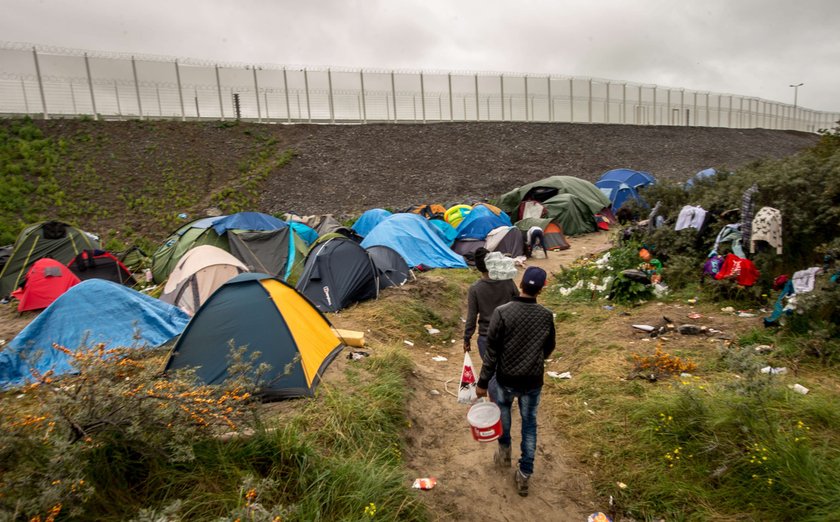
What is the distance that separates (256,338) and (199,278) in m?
4.00

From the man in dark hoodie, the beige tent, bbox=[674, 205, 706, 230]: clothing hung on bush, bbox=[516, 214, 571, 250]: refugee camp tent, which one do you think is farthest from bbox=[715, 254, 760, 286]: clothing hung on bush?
the beige tent

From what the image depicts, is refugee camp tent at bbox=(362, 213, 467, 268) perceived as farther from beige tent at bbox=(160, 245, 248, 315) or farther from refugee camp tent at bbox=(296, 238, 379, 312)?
beige tent at bbox=(160, 245, 248, 315)

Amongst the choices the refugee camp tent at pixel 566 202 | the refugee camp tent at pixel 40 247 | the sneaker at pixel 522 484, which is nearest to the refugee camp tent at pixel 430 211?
the refugee camp tent at pixel 566 202

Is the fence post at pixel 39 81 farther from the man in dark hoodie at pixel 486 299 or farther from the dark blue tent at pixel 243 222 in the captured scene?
the man in dark hoodie at pixel 486 299

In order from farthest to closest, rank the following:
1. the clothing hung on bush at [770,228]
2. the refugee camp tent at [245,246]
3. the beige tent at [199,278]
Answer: the refugee camp tent at [245,246] < the beige tent at [199,278] < the clothing hung on bush at [770,228]

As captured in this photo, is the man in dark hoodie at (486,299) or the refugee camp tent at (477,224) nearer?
the man in dark hoodie at (486,299)

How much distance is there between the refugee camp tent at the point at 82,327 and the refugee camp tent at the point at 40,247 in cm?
615

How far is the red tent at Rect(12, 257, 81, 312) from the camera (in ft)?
29.5

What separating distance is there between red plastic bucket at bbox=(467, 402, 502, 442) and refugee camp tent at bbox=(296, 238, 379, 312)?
15.4 feet

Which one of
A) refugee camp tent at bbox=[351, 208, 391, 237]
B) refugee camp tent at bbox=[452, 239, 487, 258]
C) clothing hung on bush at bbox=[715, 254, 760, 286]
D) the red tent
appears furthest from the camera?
refugee camp tent at bbox=[351, 208, 391, 237]

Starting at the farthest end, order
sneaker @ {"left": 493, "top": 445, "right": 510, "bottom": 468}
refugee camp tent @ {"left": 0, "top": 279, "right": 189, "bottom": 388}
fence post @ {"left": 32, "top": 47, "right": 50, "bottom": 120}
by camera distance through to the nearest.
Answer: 1. fence post @ {"left": 32, "top": 47, "right": 50, "bottom": 120}
2. refugee camp tent @ {"left": 0, "top": 279, "right": 189, "bottom": 388}
3. sneaker @ {"left": 493, "top": 445, "right": 510, "bottom": 468}

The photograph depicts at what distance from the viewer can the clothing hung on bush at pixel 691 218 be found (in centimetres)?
846

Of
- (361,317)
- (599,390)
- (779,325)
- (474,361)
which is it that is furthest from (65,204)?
(779,325)

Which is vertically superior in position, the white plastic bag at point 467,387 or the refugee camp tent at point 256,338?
the refugee camp tent at point 256,338
